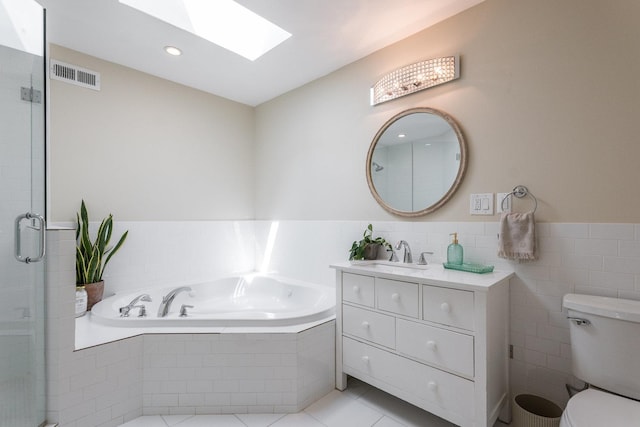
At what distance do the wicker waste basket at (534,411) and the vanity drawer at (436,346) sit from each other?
0.33 metres

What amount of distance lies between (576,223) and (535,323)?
1.88ft

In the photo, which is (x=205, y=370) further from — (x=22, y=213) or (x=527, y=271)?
(x=527, y=271)

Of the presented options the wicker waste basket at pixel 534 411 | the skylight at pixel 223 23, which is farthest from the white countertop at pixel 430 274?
the skylight at pixel 223 23

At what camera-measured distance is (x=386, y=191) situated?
7.43 feet

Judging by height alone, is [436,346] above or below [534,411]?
above

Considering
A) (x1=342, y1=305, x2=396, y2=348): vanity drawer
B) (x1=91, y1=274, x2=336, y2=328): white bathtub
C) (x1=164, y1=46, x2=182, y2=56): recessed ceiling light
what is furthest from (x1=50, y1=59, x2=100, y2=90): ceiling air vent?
(x1=342, y1=305, x2=396, y2=348): vanity drawer

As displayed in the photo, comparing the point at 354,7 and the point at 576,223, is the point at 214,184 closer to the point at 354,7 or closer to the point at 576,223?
the point at 354,7

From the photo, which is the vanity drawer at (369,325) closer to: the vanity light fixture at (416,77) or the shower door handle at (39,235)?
the vanity light fixture at (416,77)

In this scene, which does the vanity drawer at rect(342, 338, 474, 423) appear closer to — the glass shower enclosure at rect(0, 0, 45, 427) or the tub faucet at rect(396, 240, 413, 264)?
the tub faucet at rect(396, 240, 413, 264)

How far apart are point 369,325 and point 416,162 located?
1.16 meters

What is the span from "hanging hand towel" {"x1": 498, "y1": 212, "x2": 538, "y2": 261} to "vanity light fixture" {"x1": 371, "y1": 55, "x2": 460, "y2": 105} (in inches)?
37.9

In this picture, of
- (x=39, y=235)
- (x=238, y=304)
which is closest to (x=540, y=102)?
(x=39, y=235)

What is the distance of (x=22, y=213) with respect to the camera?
1381 millimetres

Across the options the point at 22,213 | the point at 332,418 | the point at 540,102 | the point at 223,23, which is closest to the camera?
the point at 22,213
